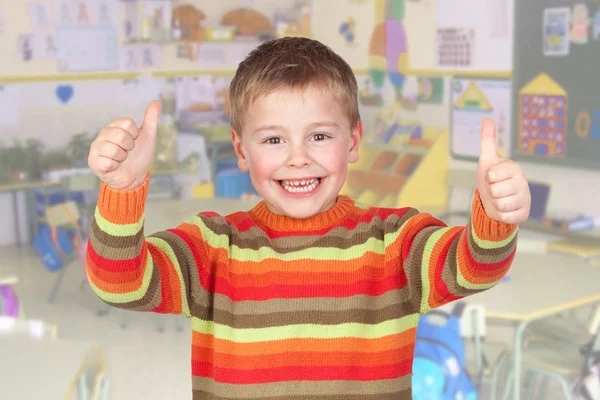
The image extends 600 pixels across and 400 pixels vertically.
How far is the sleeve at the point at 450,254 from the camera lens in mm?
867

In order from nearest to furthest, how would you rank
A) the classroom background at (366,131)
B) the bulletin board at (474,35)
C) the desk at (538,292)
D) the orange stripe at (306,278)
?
the orange stripe at (306,278) → the desk at (538,292) → the classroom background at (366,131) → the bulletin board at (474,35)

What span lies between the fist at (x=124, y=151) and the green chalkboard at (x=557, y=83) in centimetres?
283

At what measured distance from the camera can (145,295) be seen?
93 centimetres

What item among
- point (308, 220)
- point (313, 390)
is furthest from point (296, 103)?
point (313, 390)

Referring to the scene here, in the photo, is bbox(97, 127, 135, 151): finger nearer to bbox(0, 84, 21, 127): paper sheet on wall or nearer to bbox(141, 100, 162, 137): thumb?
bbox(141, 100, 162, 137): thumb

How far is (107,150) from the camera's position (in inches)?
32.3

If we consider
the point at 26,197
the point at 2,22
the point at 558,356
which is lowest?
the point at 558,356

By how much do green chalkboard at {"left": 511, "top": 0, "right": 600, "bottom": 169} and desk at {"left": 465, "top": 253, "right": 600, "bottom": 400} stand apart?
86 centimetres

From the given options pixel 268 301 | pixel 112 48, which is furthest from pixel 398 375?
pixel 112 48

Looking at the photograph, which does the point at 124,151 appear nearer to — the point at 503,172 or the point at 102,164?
the point at 102,164

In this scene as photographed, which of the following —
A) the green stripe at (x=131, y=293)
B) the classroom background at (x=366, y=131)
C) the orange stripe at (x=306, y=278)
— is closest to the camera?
the green stripe at (x=131, y=293)

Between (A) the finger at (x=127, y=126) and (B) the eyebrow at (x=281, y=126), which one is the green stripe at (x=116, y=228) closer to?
(A) the finger at (x=127, y=126)

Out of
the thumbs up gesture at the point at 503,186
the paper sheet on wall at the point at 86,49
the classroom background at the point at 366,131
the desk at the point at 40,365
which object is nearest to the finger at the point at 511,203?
the thumbs up gesture at the point at 503,186

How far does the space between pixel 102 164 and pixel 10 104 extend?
295 cm
